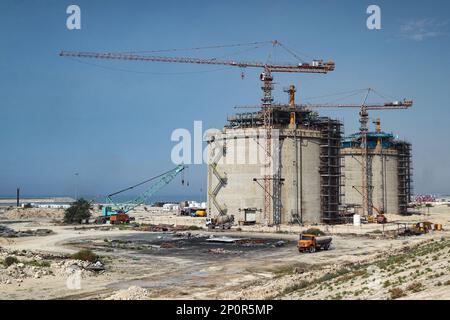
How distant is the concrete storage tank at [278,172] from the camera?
77.6 m

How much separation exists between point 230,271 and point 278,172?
45973 mm

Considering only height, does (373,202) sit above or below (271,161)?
below

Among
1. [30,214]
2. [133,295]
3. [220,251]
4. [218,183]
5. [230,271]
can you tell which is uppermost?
[218,183]

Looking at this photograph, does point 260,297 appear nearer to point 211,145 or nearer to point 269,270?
point 269,270

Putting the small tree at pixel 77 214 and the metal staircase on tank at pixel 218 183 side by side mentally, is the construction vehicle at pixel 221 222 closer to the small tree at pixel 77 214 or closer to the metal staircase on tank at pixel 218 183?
the metal staircase on tank at pixel 218 183

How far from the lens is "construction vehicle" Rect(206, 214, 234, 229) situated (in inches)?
2950

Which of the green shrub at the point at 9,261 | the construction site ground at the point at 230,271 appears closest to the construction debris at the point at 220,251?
the construction site ground at the point at 230,271

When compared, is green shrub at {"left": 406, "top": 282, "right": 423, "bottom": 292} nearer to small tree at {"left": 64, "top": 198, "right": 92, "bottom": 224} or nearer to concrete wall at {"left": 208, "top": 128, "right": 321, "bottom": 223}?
concrete wall at {"left": 208, "top": 128, "right": 321, "bottom": 223}

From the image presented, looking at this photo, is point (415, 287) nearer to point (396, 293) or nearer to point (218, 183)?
point (396, 293)

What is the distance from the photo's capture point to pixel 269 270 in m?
33.2

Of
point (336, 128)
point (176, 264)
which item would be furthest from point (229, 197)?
point (176, 264)

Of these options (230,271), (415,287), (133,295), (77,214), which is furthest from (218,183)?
(415,287)

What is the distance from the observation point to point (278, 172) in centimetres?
7750
